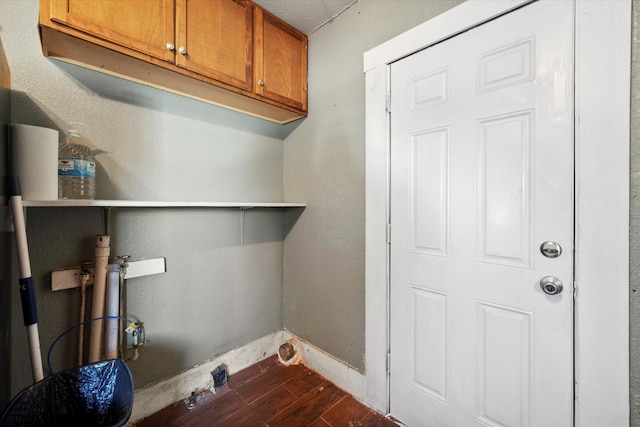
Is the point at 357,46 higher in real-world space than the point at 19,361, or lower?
higher

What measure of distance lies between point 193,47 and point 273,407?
1978 mm

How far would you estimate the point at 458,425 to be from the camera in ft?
3.94

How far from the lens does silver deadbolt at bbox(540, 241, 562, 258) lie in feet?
3.11

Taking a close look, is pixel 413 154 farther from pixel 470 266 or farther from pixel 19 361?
pixel 19 361

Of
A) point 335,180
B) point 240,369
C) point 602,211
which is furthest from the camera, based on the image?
point 240,369

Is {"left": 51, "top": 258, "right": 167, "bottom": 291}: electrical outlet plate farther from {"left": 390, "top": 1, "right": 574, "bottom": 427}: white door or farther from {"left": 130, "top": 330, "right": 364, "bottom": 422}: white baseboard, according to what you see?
{"left": 390, "top": 1, "right": 574, "bottom": 427}: white door

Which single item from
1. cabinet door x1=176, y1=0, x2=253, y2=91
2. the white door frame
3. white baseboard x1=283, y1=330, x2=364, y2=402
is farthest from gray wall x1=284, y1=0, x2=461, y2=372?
the white door frame

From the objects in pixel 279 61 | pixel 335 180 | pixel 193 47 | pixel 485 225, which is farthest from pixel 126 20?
pixel 485 225

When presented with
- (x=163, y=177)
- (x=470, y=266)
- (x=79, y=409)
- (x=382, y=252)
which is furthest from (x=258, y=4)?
(x=79, y=409)

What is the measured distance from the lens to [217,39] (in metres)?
1.37

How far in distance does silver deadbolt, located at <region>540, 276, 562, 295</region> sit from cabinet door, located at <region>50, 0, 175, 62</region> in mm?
1852

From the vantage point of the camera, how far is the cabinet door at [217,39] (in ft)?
4.13

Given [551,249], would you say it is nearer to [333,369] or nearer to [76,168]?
[333,369]

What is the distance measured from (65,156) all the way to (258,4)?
4.31ft
